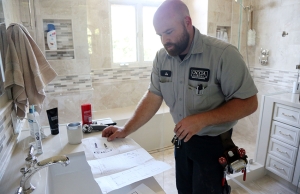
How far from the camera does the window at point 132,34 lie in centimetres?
268

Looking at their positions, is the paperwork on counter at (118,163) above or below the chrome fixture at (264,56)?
below

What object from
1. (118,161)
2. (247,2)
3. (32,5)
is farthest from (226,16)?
(118,161)

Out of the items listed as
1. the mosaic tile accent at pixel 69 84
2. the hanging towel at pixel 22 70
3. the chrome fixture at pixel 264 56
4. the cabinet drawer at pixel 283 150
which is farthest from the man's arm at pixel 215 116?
the chrome fixture at pixel 264 56

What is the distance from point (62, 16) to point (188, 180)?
70.8 inches

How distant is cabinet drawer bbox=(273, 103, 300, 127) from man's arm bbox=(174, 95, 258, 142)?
3.87ft

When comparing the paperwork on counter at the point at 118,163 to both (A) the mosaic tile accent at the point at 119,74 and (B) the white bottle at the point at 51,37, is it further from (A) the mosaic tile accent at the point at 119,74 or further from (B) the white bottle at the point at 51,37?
(A) the mosaic tile accent at the point at 119,74

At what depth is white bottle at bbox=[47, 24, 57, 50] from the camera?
1.94m

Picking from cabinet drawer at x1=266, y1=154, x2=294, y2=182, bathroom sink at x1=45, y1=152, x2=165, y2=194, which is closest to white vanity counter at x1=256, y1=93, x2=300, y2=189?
cabinet drawer at x1=266, y1=154, x2=294, y2=182

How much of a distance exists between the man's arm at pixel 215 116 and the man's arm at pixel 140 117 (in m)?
0.34

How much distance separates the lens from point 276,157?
1999mm

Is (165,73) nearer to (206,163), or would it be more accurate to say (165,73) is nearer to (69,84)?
(206,163)

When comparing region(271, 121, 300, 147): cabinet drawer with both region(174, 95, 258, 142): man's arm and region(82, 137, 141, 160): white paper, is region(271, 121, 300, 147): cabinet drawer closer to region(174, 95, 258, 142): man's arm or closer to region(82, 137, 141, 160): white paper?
region(174, 95, 258, 142): man's arm

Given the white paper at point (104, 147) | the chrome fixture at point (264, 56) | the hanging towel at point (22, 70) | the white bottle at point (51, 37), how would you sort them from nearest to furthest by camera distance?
1. the white paper at point (104, 147)
2. the hanging towel at point (22, 70)
3. the white bottle at point (51, 37)
4. the chrome fixture at point (264, 56)

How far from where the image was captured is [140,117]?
119cm
